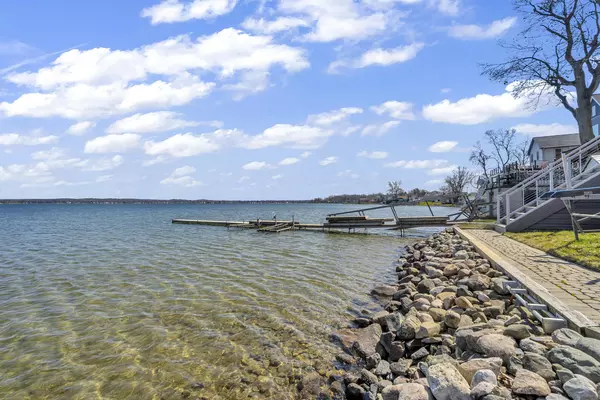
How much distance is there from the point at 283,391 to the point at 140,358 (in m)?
2.37

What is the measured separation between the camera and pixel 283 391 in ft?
14.8

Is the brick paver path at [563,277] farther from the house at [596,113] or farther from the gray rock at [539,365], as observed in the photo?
the house at [596,113]

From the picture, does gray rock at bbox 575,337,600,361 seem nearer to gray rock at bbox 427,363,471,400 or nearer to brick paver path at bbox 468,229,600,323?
brick paver path at bbox 468,229,600,323

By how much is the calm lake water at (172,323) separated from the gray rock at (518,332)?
2.46 m

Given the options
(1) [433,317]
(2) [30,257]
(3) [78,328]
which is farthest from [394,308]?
(2) [30,257]

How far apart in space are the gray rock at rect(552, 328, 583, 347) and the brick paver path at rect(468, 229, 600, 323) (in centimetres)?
56

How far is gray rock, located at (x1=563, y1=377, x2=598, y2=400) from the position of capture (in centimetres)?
289

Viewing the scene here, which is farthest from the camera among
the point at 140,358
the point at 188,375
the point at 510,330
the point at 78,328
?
the point at 78,328

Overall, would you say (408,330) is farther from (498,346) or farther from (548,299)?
(548,299)

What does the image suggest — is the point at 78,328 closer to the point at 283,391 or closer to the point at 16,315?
the point at 16,315

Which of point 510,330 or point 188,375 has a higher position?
point 510,330

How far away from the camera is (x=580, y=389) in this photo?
9.65 feet

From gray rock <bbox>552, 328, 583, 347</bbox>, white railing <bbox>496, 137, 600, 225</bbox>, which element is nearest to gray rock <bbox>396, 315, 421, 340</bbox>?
gray rock <bbox>552, 328, 583, 347</bbox>

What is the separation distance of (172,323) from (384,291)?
491cm
